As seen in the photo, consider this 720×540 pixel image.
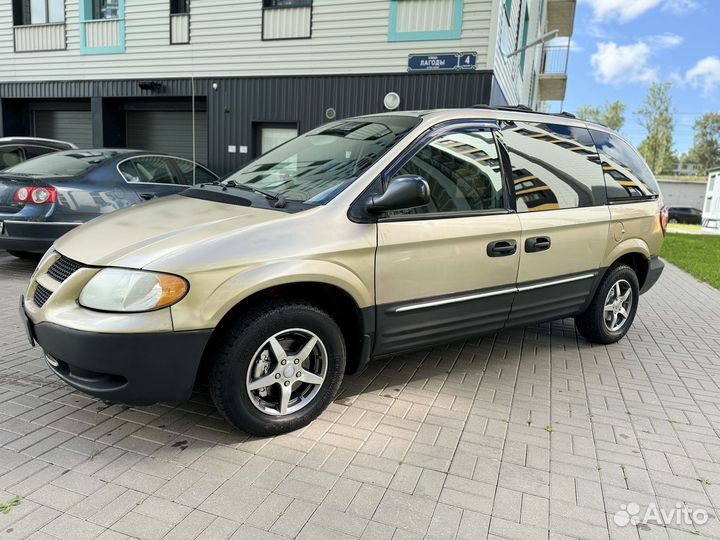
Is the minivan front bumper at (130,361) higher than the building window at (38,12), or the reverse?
the building window at (38,12)

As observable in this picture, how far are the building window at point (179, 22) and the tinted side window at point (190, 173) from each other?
21.2 feet

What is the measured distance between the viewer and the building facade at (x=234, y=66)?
34.7 ft

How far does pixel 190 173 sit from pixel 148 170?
2.67 ft

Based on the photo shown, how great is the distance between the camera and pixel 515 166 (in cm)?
379

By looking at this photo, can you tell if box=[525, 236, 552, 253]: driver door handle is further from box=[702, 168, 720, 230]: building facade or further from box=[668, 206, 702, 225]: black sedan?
box=[668, 206, 702, 225]: black sedan

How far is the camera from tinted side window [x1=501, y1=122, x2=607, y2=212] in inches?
150

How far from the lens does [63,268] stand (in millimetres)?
2826

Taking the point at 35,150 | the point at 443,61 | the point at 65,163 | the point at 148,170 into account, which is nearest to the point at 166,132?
the point at 35,150

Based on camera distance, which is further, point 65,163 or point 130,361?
point 65,163

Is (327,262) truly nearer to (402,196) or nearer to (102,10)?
(402,196)

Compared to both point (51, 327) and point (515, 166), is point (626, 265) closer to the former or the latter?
point (515, 166)

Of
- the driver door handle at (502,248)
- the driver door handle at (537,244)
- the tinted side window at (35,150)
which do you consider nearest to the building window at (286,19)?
the tinted side window at (35,150)

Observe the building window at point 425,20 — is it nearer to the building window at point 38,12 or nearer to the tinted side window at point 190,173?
the tinted side window at point 190,173

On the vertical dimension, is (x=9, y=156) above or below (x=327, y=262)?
above
